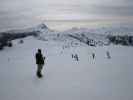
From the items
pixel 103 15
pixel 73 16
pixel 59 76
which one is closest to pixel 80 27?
pixel 73 16

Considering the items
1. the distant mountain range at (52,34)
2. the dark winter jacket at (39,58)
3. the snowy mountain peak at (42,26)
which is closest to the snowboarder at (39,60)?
the dark winter jacket at (39,58)

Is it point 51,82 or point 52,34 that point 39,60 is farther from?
point 52,34

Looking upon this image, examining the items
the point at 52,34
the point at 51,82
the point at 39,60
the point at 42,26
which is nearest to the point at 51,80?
the point at 51,82

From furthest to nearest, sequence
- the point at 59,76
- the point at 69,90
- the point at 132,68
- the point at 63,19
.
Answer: the point at 59,76
the point at 132,68
the point at 63,19
the point at 69,90

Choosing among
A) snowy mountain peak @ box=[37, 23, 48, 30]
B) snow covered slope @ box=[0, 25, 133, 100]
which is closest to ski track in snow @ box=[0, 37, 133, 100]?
snow covered slope @ box=[0, 25, 133, 100]

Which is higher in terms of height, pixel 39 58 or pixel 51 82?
pixel 39 58

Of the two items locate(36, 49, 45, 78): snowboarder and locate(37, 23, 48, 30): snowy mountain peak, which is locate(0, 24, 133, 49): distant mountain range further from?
locate(36, 49, 45, 78): snowboarder

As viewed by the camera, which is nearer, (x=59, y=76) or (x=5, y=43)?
(x=5, y=43)

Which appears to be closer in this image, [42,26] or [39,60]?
[42,26]

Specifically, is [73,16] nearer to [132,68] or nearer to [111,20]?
[111,20]

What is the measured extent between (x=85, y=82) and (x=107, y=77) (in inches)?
14.4

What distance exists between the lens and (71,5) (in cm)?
281

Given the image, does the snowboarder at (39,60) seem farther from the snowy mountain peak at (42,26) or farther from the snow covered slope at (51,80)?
the snowy mountain peak at (42,26)

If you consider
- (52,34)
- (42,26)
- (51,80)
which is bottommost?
(51,80)
